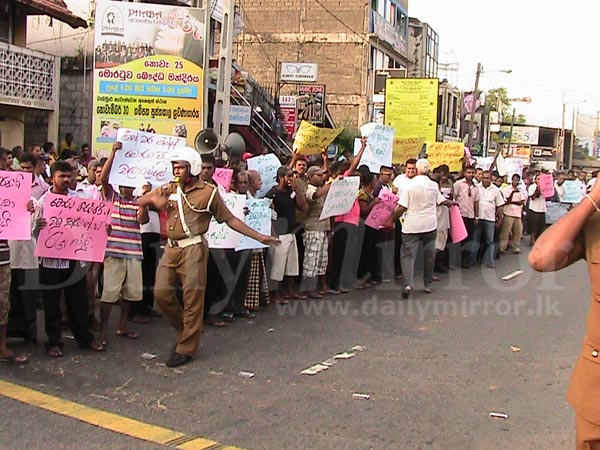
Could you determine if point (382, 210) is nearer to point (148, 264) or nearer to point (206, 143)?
point (206, 143)

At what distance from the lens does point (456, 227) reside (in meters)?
12.8

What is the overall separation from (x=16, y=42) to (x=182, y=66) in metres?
5.50

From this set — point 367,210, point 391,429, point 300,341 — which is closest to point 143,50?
point 367,210

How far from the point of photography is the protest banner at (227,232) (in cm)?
837

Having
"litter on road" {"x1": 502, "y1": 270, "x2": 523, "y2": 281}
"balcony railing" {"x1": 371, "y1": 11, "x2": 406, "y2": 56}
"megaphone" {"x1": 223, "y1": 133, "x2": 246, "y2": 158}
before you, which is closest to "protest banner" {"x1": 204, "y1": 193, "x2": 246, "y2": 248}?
"megaphone" {"x1": 223, "y1": 133, "x2": 246, "y2": 158}

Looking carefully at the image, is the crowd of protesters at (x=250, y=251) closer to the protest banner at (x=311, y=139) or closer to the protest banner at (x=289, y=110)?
the protest banner at (x=311, y=139)

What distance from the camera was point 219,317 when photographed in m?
8.53

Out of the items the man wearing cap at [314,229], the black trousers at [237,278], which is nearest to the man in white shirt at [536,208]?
the man wearing cap at [314,229]

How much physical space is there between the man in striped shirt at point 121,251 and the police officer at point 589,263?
4803 millimetres

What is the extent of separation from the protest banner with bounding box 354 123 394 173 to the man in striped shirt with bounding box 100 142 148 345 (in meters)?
4.71

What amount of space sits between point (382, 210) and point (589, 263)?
26.9 feet

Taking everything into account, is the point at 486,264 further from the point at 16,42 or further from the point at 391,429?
the point at 16,42

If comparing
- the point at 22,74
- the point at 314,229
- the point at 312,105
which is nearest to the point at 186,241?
the point at 314,229

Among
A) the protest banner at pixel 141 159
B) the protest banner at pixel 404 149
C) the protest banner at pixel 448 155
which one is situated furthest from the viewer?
the protest banner at pixel 448 155
